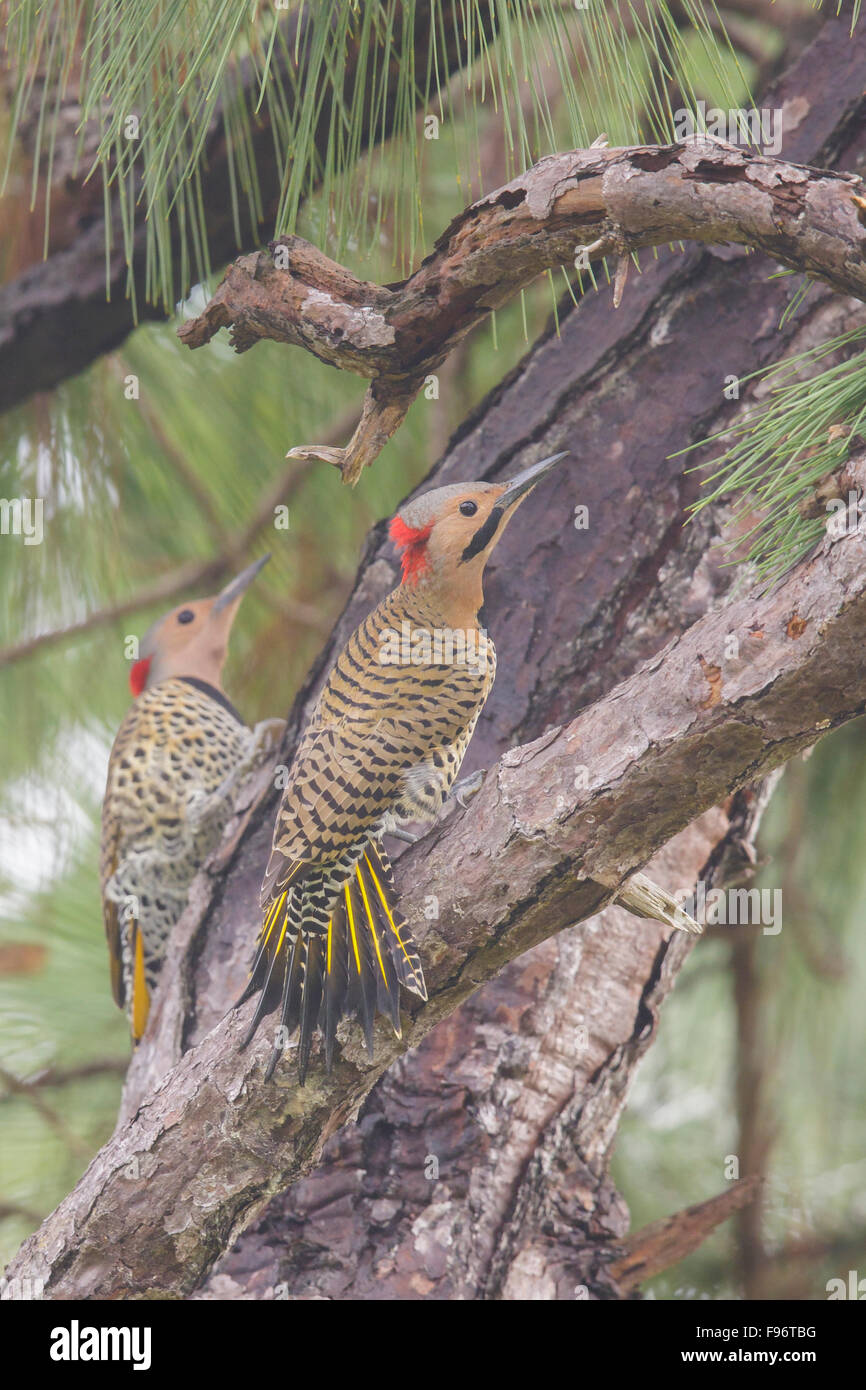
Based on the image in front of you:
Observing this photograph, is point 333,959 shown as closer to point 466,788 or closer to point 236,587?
point 466,788

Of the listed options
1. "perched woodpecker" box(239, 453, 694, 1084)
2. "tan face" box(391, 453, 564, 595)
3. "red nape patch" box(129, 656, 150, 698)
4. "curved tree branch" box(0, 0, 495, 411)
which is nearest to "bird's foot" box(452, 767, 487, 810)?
"perched woodpecker" box(239, 453, 694, 1084)

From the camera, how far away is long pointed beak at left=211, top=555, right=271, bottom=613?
8.02 ft

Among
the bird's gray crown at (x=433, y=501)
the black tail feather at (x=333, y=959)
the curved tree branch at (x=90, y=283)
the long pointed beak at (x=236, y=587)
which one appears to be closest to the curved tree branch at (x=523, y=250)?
the bird's gray crown at (x=433, y=501)

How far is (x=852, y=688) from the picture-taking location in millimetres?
1022

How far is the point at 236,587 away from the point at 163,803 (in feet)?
1.47

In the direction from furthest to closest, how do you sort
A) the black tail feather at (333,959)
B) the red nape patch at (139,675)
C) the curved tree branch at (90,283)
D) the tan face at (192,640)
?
1. the red nape patch at (139,675)
2. the tan face at (192,640)
3. the curved tree branch at (90,283)
4. the black tail feather at (333,959)

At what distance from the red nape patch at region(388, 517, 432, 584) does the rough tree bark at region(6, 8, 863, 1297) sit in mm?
160

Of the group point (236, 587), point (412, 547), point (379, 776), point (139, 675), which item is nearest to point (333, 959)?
point (379, 776)

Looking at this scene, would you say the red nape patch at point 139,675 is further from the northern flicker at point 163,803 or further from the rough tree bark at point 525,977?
the rough tree bark at point 525,977

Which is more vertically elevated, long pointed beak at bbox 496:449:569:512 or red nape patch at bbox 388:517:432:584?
long pointed beak at bbox 496:449:569:512

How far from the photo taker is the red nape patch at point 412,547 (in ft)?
5.72

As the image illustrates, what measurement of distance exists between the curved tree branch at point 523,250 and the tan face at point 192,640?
3.50 feet

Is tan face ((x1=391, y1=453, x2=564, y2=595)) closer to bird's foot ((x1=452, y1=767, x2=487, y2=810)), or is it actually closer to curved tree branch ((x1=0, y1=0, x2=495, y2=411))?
bird's foot ((x1=452, y1=767, x2=487, y2=810))
